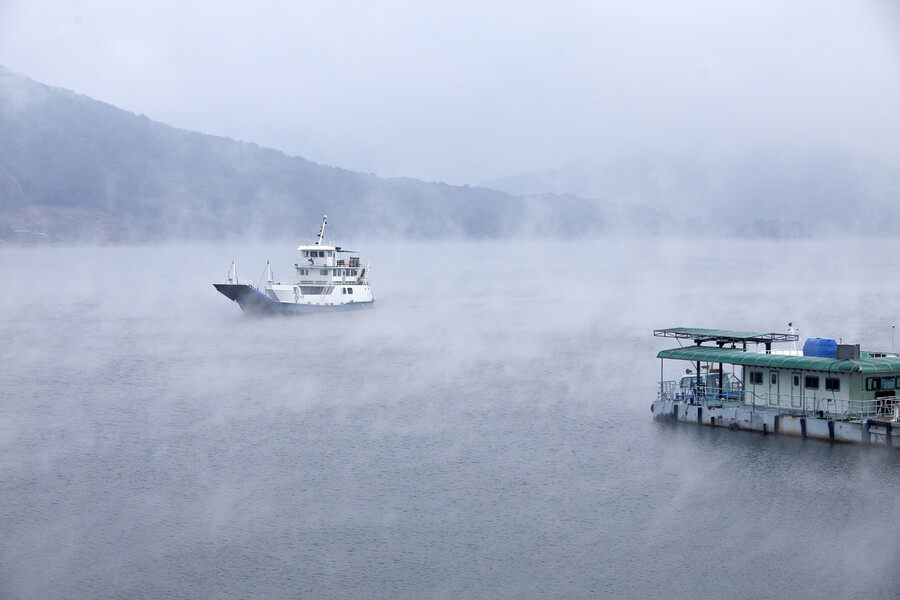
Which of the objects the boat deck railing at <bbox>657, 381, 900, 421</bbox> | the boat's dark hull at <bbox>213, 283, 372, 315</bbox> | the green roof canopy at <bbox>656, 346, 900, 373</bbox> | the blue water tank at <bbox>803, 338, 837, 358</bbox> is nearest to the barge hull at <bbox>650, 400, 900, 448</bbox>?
the boat deck railing at <bbox>657, 381, 900, 421</bbox>

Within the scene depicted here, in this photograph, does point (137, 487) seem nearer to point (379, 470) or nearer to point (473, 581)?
point (379, 470)

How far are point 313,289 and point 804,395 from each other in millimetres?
58645

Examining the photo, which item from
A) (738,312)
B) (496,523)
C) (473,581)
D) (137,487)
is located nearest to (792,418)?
(496,523)

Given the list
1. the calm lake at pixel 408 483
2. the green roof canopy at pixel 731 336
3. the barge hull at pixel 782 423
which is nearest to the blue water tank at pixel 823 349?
the green roof canopy at pixel 731 336

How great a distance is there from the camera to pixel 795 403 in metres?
38.9

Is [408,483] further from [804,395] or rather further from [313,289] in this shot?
[313,289]

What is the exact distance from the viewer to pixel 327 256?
91.6 metres

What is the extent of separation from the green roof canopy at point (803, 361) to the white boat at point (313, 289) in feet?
168

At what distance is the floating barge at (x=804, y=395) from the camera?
36562 millimetres

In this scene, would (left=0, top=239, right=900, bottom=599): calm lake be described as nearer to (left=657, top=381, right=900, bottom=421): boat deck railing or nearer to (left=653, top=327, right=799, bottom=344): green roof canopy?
(left=657, top=381, right=900, bottom=421): boat deck railing

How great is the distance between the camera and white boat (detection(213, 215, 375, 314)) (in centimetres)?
8738

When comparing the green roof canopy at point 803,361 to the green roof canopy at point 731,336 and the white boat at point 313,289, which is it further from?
the white boat at point 313,289

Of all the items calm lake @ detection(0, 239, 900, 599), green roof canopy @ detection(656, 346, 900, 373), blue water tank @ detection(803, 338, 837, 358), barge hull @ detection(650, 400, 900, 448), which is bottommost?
calm lake @ detection(0, 239, 900, 599)

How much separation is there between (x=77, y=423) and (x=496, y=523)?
22.3 m
